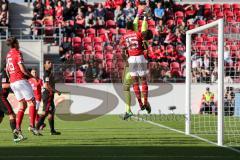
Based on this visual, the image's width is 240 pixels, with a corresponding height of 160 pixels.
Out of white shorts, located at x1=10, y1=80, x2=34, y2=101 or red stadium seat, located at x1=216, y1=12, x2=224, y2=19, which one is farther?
red stadium seat, located at x1=216, y1=12, x2=224, y2=19

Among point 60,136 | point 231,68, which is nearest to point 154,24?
point 231,68

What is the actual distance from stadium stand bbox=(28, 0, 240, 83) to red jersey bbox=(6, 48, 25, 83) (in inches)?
613

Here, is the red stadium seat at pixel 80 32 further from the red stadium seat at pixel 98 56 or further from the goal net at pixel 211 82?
the goal net at pixel 211 82

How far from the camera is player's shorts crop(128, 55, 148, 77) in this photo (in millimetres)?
15250

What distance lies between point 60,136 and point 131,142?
2593mm

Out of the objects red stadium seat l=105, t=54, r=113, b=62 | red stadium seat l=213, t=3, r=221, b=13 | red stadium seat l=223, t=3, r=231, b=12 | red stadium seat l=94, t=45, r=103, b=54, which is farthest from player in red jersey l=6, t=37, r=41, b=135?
red stadium seat l=223, t=3, r=231, b=12

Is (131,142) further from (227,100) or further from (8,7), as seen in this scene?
(8,7)

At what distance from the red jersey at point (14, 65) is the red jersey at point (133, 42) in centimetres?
235
